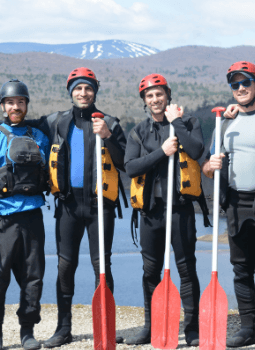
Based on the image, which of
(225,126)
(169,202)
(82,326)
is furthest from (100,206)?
(82,326)

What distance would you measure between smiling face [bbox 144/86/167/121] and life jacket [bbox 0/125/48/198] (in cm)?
112

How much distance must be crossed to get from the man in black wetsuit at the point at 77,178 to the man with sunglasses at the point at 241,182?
3.23ft

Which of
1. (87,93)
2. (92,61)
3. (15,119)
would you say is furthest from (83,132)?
(92,61)

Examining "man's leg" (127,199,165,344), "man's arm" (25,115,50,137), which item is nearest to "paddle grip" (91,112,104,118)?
"man's arm" (25,115,50,137)

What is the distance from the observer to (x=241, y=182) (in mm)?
3939

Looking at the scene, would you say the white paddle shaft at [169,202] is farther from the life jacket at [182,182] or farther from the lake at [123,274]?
the lake at [123,274]

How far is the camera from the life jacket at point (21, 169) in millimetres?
4074

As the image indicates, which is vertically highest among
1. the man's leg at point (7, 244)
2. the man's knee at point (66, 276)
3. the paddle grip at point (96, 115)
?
the paddle grip at point (96, 115)

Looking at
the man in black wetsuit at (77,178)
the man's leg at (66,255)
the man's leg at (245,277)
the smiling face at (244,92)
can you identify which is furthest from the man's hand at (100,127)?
the man's leg at (245,277)

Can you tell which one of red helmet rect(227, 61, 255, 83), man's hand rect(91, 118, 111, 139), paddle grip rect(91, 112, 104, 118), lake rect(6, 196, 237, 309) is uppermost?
red helmet rect(227, 61, 255, 83)

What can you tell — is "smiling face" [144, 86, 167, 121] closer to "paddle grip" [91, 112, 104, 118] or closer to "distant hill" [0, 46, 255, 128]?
"paddle grip" [91, 112, 104, 118]

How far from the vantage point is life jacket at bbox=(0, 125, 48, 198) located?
13.4 ft

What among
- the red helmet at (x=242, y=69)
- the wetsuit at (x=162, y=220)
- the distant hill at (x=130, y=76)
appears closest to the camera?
the red helmet at (x=242, y=69)

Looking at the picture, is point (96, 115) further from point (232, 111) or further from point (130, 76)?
point (130, 76)
